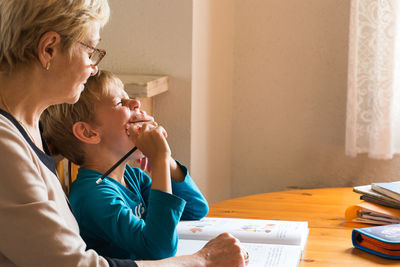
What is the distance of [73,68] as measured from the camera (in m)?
1.08

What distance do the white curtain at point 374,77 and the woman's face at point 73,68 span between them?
1690mm

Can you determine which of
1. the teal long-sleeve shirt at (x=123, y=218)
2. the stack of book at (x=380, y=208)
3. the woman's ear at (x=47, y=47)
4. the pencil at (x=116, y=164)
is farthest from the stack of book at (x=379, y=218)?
the woman's ear at (x=47, y=47)

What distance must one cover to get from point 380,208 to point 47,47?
1.00m

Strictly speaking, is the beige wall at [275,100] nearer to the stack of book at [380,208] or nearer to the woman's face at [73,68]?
the stack of book at [380,208]

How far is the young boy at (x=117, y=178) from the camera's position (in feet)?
3.97

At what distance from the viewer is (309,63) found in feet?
9.11

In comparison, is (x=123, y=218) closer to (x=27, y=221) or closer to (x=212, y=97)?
(x=27, y=221)

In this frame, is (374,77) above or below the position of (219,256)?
above

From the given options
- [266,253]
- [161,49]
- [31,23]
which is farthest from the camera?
[161,49]

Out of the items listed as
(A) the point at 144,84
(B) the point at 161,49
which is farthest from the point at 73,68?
(B) the point at 161,49

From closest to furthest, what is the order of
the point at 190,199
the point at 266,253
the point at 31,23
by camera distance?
the point at 31,23, the point at 266,253, the point at 190,199

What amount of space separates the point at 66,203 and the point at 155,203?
18 centimetres

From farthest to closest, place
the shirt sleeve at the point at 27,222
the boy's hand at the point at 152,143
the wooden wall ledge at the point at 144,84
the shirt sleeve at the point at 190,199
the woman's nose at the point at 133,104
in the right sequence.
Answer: the wooden wall ledge at the point at 144,84 → the shirt sleeve at the point at 190,199 → the woman's nose at the point at 133,104 → the boy's hand at the point at 152,143 → the shirt sleeve at the point at 27,222

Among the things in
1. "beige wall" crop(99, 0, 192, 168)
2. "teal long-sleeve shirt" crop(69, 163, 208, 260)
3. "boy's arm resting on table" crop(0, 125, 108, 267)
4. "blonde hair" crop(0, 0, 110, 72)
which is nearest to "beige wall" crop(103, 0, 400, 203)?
"beige wall" crop(99, 0, 192, 168)
